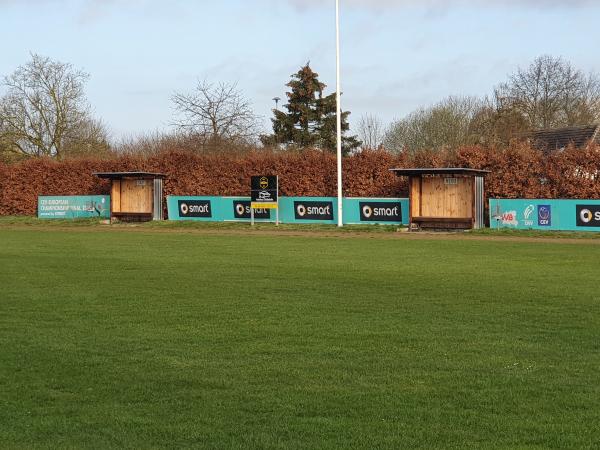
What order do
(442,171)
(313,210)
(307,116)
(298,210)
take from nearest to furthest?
(442,171)
(313,210)
(298,210)
(307,116)

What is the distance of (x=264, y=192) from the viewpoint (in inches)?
1414

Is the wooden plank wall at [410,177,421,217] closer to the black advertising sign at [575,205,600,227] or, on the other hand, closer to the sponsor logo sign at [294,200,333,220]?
the sponsor logo sign at [294,200,333,220]

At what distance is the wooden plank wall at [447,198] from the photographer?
3278 cm

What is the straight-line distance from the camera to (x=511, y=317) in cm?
1076

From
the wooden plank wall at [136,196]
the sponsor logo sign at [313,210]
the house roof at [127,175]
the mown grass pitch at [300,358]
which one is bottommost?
the mown grass pitch at [300,358]

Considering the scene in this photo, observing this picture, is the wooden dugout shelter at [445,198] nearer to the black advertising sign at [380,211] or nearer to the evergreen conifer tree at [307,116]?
the black advertising sign at [380,211]

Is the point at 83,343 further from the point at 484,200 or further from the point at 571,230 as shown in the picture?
the point at 484,200

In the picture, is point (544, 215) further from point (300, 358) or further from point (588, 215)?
point (300, 358)

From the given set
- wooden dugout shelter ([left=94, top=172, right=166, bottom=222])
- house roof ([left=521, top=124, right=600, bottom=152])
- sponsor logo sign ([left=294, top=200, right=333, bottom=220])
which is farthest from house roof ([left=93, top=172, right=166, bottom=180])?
house roof ([left=521, top=124, right=600, bottom=152])

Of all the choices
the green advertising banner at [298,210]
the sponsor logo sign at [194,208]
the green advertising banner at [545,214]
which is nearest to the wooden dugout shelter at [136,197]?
the green advertising banner at [298,210]

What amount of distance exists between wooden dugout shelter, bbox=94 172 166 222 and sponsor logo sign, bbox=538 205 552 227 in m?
18.6

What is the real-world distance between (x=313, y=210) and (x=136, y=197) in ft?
31.4

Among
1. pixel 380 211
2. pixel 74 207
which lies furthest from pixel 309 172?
pixel 74 207

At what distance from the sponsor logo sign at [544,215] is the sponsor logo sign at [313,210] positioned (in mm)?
9454
